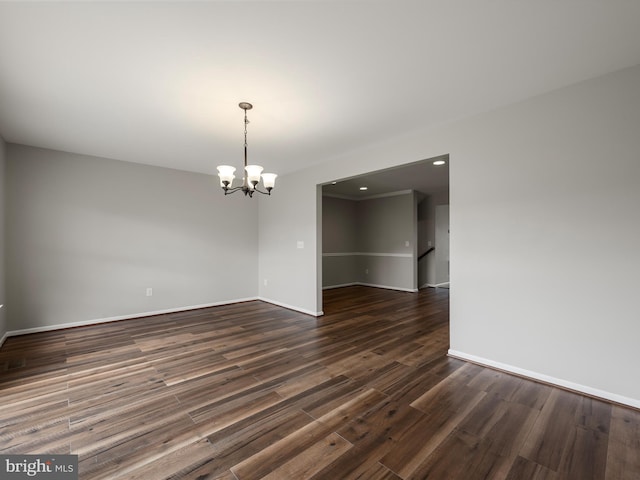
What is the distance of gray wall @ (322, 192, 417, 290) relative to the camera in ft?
22.9

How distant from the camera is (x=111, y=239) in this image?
4.27 meters

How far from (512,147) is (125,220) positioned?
17.1ft

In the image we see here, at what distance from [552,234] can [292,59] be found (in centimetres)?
253

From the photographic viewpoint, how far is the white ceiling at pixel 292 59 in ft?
5.22

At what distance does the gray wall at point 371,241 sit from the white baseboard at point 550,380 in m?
4.06

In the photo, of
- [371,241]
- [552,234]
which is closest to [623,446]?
[552,234]

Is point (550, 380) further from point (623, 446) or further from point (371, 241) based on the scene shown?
point (371, 241)

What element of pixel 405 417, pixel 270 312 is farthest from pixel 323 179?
pixel 405 417

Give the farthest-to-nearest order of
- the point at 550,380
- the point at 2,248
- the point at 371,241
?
the point at 371,241
the point at 2,248
the point at 550,380

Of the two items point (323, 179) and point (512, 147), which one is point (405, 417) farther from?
point (323, 179)

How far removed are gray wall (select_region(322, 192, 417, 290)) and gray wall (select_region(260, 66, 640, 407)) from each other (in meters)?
3.99

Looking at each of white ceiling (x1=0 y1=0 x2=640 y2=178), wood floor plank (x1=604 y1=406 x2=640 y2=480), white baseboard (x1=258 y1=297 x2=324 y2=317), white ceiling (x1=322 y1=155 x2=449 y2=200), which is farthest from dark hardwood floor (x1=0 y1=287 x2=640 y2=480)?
white ceiling (x1=322 y1=155 x2=449 y2=200)

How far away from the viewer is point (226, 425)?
6.03ft

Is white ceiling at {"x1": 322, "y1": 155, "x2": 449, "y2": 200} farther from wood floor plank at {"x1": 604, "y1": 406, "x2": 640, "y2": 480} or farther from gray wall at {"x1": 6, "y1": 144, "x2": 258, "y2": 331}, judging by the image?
wood floor plank at {"x1": 604, "y1": 406, "x2": 640, "y2": 480}
